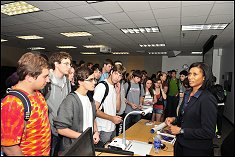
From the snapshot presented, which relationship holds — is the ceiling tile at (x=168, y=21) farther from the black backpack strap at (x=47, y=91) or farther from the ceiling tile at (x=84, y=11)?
the black backpack strap at (x=47, y=91)

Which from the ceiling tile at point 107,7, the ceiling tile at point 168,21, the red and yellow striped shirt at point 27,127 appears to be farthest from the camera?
the ceiling tile at point 168,21

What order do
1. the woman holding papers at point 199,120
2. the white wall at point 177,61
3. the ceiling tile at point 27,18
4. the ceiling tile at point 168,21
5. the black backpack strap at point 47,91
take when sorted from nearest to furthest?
1. the woman holding papers at point 199,120
2. the black backpack strap at point 47,91
3. the ceiling tile at point 168,21
4. the ceiling tile at point 27,18
5. the white wall at point 177,61

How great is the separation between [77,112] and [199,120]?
3.58 feet

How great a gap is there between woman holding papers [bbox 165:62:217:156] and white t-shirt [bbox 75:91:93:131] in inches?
31.9

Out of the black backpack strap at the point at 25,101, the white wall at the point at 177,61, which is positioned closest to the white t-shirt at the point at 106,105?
the black backpack strap at the point at 25,101

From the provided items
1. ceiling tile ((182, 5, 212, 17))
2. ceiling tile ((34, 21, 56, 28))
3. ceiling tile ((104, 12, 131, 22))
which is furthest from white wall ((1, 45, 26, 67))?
ceiling tile ((182, 5, 212, 17))

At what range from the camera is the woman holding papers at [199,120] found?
1.53 meters

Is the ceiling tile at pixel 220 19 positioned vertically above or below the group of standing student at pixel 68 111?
above

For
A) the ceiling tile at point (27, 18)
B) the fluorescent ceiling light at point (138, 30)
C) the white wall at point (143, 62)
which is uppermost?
the ceiling tile at point (27, 18)

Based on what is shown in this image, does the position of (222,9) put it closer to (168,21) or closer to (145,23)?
(168,21)

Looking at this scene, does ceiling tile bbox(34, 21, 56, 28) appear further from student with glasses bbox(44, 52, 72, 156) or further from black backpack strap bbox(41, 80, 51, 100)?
black backpack strap bbox(41, 80, 51, 100)

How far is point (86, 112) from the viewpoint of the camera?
176 centimetres

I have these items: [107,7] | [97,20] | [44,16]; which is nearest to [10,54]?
[44,16]

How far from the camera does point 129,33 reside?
5559 millimetres
